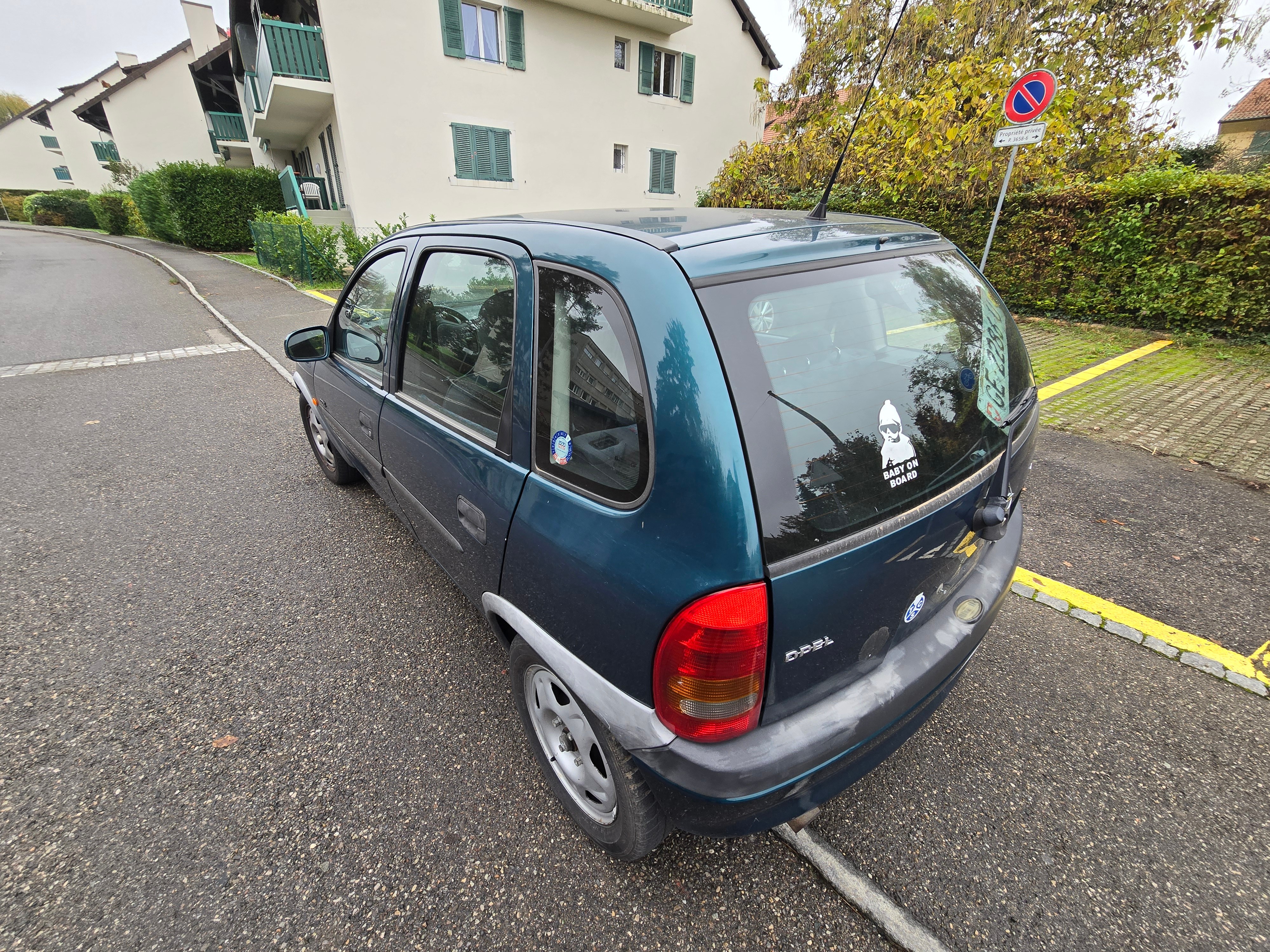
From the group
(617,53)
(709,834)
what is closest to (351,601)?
(709,834)

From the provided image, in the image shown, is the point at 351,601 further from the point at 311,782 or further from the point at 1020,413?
the point at 1020,413

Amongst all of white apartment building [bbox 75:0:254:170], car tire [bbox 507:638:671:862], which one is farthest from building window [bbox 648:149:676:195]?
white apartment building [bbox 75:0:254:170]

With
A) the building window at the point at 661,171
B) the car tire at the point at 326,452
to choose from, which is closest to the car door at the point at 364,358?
the car tire at the point at 326,452

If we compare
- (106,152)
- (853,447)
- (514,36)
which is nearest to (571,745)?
(853,447)

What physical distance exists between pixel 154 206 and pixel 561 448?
1257 inches

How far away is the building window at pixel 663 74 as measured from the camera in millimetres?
18219

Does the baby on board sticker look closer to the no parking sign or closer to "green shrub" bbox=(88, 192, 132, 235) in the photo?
the no parking sign

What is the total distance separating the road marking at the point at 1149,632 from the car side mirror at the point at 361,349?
2808 millimetres

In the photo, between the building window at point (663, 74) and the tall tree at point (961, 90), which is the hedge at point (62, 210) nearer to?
the building window at point (663, 74)

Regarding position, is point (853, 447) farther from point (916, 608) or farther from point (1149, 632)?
point (1149, 632)

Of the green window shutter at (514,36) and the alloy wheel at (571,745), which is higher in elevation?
the green window shutter at (514,36)

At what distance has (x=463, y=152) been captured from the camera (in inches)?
604

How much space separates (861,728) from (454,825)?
1.26 metres

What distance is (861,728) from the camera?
137 centimetres
